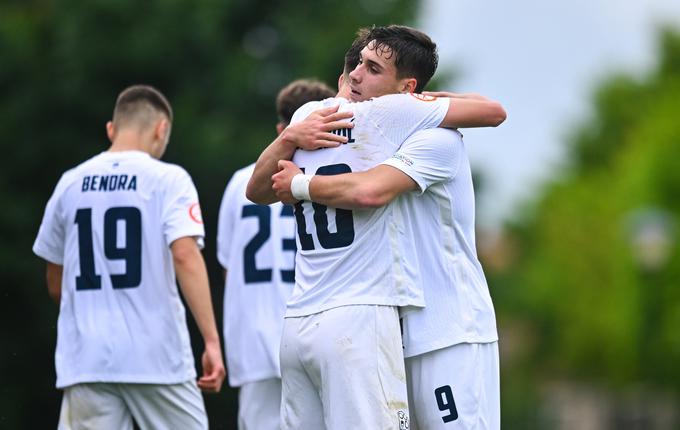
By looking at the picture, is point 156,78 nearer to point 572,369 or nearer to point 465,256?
point 465,256

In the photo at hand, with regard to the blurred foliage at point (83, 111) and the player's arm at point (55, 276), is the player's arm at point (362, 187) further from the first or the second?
the blurred foliage at point (83, 111)

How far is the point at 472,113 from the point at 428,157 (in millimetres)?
366

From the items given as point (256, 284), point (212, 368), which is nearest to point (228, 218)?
point (256, 284)

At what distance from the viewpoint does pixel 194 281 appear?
7574 millimetres

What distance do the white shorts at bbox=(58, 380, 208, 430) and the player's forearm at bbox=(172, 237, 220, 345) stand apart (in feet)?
1.32

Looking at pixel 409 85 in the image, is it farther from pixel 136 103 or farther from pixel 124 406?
pixel 124 406

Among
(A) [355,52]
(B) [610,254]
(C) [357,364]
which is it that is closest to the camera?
(C) [357,364]

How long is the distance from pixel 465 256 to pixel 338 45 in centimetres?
1752

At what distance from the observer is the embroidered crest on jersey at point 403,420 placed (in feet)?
19.0

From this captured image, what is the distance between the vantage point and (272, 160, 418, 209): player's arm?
5801 millimetres

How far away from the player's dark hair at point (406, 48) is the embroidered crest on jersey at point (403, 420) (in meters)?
1.63

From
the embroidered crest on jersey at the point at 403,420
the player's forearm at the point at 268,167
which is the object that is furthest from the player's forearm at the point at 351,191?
the embroidered crest on jersey at the point at 403,420

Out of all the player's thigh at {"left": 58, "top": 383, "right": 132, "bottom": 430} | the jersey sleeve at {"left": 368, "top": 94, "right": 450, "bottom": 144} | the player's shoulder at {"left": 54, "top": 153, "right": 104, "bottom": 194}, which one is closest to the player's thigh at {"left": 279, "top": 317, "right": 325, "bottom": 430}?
the jersey sleeve at {"left": 368, "top": 94, "right": 450, "bottom": 144}

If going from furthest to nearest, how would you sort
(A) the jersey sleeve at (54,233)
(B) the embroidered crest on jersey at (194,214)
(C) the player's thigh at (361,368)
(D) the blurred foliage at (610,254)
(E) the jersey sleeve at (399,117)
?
1. (D) the blurred foliage at (610,254)
2. (A) the jersey sleeve at (54,233)
3. (B) the embroidered crest on jersey at (194,214)
4. (E) the jersey sleeve at (399,117)
5. (C) the player's thigh at (361,368)
